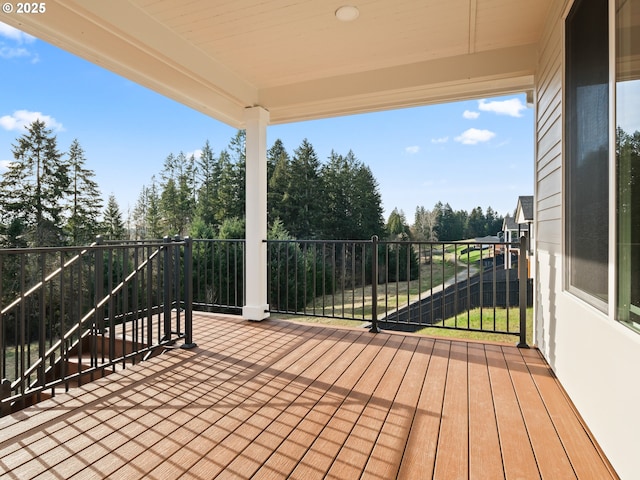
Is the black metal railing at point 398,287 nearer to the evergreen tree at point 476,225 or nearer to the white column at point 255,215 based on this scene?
the white column at point 255,215

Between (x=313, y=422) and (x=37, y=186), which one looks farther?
(x=37, y=186)

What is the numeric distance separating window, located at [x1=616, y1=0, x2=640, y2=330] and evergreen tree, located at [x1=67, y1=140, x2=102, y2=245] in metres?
18.2

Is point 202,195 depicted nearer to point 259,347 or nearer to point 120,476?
point 259,347

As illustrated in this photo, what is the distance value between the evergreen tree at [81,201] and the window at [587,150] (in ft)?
58.8

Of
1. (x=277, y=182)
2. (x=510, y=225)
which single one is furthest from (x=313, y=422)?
(x=277, y=182)

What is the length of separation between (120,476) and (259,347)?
1.79 meters

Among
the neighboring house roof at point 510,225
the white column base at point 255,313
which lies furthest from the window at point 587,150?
the neighboring house roof at point 510,225

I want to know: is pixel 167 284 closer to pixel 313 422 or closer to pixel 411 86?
pixel 313 422

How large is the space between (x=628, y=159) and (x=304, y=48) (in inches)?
109

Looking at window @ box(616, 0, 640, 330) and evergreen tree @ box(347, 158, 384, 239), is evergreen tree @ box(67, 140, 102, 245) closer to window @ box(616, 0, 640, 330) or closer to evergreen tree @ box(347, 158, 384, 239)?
evergreen tree @ box(347, 158, 384, 239)

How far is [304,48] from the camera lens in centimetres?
329

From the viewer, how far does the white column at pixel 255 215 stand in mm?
4262

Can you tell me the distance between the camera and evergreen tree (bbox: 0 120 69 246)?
1394cm

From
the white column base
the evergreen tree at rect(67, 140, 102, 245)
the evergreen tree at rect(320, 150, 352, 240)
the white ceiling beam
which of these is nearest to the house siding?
the white ceiling beam
